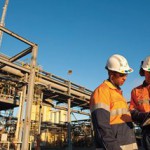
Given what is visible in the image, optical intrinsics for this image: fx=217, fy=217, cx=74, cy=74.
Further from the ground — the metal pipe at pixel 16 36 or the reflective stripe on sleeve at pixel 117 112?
the metal pipe at pixel 16 36

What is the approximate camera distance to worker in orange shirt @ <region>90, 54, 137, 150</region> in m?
2.20

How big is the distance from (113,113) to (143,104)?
71 centimetres

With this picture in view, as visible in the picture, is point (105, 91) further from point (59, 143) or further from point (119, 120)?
point (59, 143)

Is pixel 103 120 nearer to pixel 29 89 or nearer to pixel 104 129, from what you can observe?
pixel 104 129

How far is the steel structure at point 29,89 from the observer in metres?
10.3

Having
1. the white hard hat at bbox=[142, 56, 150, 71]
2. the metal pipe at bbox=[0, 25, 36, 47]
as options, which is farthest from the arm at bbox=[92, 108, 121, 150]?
the metal pipe at bbox=[0, 25, 36, 47]

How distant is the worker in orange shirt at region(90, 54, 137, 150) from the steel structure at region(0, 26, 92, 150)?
7.89 metres

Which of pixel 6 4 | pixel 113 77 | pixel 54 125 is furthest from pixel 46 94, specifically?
pixel 113 77

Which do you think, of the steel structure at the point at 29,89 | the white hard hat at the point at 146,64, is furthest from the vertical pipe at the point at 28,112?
the white hard hat at the point at 146,64

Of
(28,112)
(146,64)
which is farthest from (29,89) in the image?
(146,64)

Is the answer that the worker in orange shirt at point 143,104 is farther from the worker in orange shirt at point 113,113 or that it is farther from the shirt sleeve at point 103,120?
the shirt sleeve at point 103,120

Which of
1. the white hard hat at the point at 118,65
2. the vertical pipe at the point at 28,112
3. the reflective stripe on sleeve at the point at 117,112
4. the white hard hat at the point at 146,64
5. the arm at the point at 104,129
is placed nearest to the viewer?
the arm at the point at 104,129

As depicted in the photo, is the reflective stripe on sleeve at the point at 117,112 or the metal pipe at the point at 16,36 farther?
the metal pipe at the point at 16,36

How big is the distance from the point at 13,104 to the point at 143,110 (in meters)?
11.7
